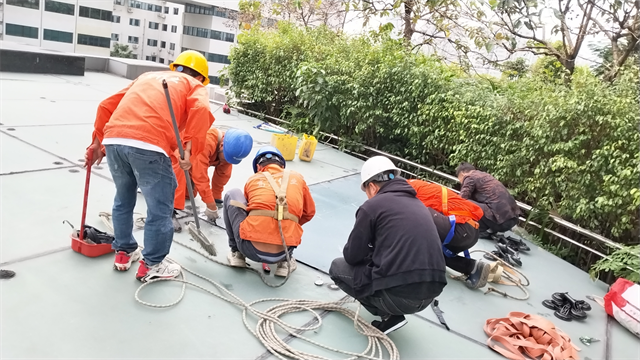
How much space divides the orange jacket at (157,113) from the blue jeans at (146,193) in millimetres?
102

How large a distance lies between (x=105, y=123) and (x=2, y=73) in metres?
7.91

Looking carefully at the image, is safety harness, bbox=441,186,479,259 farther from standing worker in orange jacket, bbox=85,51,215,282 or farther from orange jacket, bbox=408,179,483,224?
standing worker in orange jacket, bbox=85,51,215,282

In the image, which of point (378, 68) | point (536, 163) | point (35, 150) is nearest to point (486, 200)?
point (536, 163)

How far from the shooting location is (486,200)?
479 centimetres

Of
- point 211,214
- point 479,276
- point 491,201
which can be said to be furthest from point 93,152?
point 491,201

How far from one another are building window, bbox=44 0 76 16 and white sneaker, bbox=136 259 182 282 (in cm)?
3777

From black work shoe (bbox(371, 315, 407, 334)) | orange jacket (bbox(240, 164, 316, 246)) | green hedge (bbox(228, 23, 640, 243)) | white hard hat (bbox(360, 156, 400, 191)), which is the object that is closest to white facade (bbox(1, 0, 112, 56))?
green hedge (bbox(228, 23, 640, 243))

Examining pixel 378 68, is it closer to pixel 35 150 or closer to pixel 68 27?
pixel 35 150

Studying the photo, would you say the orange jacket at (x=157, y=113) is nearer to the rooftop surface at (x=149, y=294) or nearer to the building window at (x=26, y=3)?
the rooftop surface at (x=149, y=294)

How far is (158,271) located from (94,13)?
40060 mm

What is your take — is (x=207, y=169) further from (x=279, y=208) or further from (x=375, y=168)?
(x=375, y=168)

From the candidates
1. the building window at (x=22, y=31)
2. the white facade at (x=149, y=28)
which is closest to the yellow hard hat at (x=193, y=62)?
the building window at (x=22, y=31)

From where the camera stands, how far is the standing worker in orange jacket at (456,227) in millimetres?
3781

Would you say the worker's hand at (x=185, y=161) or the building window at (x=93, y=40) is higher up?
the worker's hand at (x=185, y=161)
